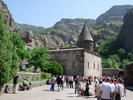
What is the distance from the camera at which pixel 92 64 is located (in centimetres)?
5122

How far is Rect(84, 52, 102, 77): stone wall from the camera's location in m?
47.6

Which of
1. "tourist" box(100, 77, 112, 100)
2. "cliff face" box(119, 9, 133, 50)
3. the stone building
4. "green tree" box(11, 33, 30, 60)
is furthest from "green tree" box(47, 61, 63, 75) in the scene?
"cliff face" box(119, 9, 133, 50)

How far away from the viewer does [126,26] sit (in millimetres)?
124062

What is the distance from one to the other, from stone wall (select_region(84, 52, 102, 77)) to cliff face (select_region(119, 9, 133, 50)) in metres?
65.7

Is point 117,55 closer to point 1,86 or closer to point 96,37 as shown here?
point 96,37

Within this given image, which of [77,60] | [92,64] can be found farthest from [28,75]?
[92,64]

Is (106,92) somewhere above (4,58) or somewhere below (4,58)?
below

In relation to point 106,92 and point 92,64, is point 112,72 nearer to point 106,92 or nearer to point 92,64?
point 92,64

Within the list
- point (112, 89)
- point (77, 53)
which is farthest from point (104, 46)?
point (112, 89)

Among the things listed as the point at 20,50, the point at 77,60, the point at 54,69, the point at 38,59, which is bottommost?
the point at 54,69

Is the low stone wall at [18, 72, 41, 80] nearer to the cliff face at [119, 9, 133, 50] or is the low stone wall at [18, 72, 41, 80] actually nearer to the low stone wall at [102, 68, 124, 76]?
the low stone wall at [102, 68, 124, 76]

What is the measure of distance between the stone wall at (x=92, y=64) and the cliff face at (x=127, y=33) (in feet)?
216

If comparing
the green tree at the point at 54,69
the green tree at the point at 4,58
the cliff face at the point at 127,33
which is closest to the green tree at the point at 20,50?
the green tree at the point at 54,69

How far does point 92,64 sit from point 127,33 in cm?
7410
